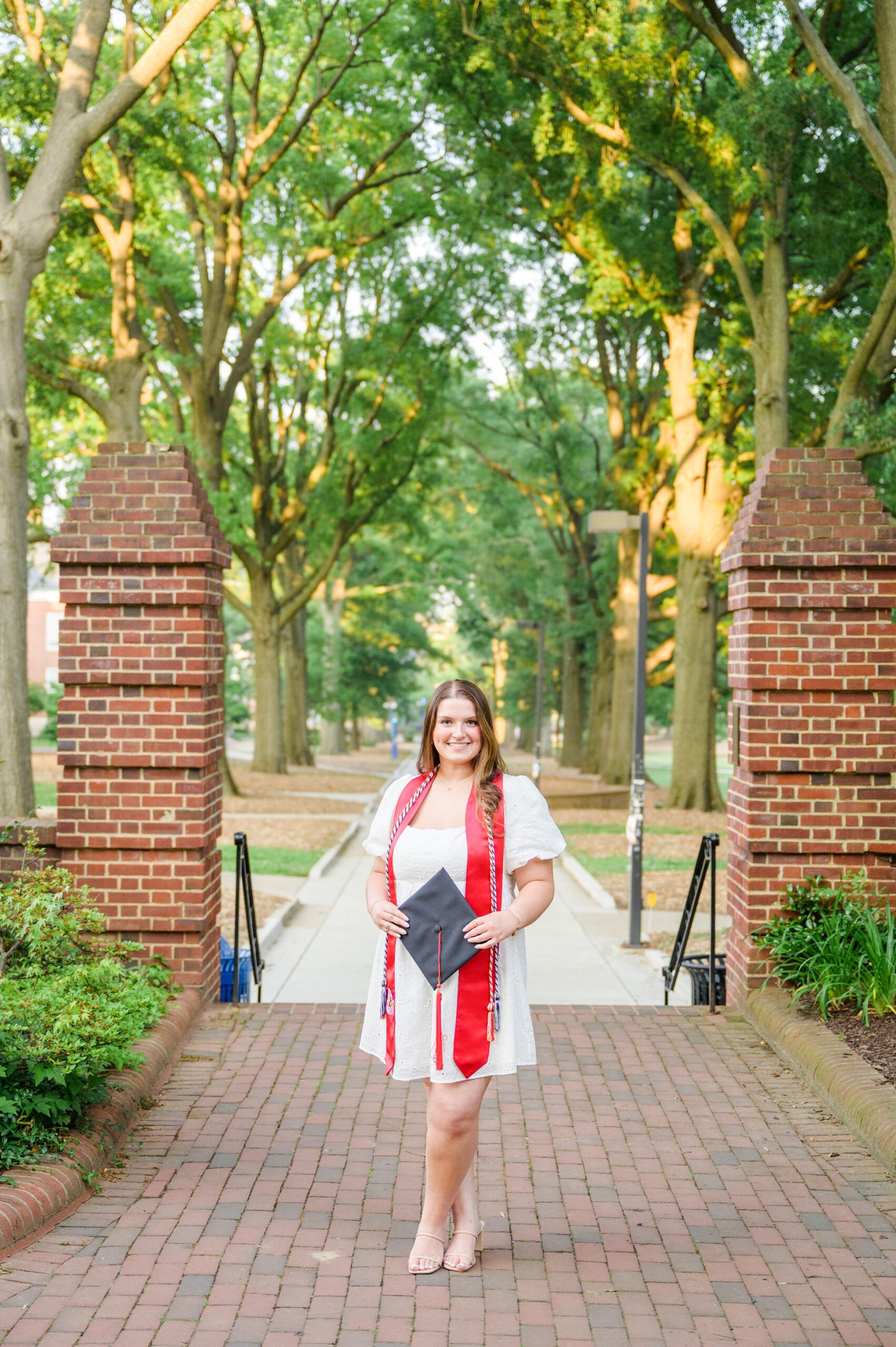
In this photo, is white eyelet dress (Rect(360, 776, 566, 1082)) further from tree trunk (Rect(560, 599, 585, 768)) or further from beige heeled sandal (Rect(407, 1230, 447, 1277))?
tree trunk (Rect(560, 599, 585, 768))

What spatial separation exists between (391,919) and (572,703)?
3891cm

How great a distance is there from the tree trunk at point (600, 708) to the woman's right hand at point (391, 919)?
28.4m

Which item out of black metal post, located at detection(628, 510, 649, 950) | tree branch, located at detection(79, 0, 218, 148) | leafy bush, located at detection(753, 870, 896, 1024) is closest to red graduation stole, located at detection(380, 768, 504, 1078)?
leafy bush, located at detection(753, 870, 896, 1024)

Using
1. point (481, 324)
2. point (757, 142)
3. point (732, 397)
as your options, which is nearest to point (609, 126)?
point (757, 142)

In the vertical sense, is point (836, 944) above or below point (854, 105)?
below

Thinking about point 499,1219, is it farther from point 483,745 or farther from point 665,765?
point 665,765

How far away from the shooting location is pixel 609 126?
640 inches

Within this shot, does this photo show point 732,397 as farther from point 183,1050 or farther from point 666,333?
point 183,1050

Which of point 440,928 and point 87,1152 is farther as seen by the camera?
point 87,1152

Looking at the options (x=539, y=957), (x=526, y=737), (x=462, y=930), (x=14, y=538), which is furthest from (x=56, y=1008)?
(x=526, y=737)

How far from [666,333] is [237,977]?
1976 cm

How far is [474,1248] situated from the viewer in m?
4.41

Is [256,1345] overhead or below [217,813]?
below

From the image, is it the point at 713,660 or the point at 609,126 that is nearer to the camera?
the point at 609,126
